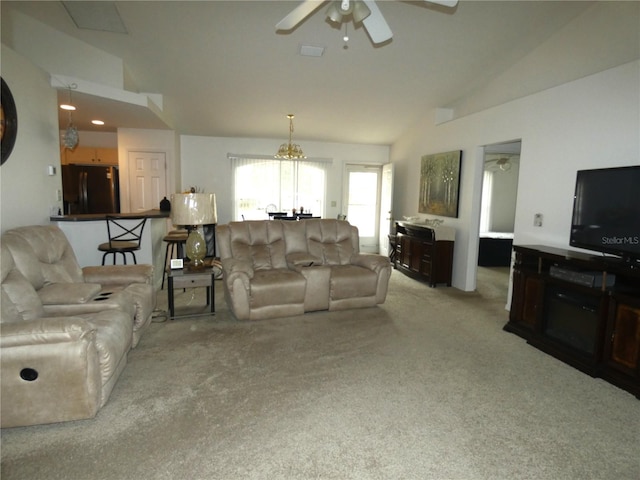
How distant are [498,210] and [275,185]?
4979 millimetres

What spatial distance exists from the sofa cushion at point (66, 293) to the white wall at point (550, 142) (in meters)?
4.31

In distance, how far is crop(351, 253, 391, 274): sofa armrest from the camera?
4.16 m

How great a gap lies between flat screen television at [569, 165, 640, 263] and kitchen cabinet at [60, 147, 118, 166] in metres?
7.93

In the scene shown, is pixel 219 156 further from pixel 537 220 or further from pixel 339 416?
pixel 339 416

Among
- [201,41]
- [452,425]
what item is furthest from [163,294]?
[452,425]

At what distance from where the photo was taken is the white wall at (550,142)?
3078 mm

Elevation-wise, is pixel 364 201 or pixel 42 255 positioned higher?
pixel 364 201

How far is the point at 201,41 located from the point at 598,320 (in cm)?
478

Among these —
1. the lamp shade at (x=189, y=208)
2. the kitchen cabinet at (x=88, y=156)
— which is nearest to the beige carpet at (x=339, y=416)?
the lamp shade at (x=189, y=208)

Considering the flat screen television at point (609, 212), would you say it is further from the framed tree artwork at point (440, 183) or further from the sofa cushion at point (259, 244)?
the sofa cushion at point (259, 244)

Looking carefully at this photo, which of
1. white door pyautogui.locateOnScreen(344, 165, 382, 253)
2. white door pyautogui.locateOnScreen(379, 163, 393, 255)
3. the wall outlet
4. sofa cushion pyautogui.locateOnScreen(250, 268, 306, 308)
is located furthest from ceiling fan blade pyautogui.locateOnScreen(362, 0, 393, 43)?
white door pyautogui.locateOnScreen(344, 165, 382, 253)

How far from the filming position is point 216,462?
177 centimetres

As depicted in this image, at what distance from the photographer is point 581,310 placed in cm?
291

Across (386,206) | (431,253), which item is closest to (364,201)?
(386,206)
